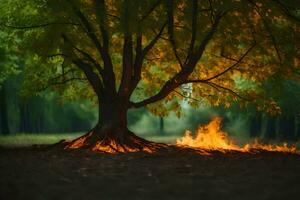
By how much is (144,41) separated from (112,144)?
689 centimetres

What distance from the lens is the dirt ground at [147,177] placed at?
9.93m

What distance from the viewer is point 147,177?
1234cm

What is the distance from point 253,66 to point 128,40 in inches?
228

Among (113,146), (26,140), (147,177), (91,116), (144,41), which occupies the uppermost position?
(144,41)

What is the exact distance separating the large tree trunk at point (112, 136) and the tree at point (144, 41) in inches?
1.6

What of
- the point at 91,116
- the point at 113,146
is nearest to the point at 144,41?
the point at 113,146

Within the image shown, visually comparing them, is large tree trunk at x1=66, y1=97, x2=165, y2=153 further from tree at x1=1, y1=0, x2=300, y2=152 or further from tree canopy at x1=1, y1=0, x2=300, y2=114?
tree canopy at x1=1, y1=0, x2=300, y2=114

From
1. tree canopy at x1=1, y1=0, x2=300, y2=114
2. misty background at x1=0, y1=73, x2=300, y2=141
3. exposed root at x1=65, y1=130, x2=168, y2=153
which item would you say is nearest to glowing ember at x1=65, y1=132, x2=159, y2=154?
exposed root at x1=65, y1=130, x2=168, y2=153

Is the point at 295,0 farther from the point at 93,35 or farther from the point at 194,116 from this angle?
the point at 194,116

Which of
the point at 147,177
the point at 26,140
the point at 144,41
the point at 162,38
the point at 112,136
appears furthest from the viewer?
the point at 26,140

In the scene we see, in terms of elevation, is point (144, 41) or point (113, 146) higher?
point (144, 41)

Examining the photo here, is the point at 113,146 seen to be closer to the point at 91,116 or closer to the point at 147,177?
the point at 147,177

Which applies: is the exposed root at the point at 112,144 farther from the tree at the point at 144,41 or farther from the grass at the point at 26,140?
the grass at the point at 26,140

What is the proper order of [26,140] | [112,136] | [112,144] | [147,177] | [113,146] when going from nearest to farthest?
[147,177]
[113,146]
[112,144]
[112,136]
[26,140]
